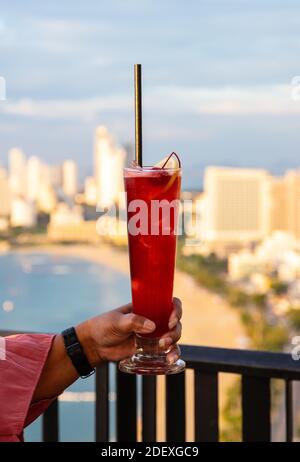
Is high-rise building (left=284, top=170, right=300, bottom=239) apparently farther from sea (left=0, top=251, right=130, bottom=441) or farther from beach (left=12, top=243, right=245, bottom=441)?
sea (left=0, top=251, right=130, bottom=441)

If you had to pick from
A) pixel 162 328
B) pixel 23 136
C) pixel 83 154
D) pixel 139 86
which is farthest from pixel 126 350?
pixel 83 154

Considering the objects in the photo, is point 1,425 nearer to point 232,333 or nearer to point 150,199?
point 150,199

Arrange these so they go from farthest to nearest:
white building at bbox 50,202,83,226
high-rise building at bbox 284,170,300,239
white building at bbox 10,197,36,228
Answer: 1. high-rise building at bbox 284,170,300,239
2. white building at bbox 10,197,36,228
3. white building at bbox 50,202,83,226

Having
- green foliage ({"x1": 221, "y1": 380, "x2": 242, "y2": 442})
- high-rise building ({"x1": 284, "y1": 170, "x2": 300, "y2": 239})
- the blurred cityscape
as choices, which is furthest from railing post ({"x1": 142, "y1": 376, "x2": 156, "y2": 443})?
high-rise building ({"x1": 284, "y1": 170, "x2": 300, "y2": 239})

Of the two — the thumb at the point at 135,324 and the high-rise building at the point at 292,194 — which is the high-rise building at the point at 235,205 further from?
the thumb at the point at 135,324

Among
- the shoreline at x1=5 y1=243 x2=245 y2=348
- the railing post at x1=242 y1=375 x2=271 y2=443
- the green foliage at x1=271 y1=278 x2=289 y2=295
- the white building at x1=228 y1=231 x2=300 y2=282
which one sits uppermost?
the railing post at x1=242 y1=375 x2=271 y2=443

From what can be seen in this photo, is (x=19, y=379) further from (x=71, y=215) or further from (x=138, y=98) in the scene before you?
(x=71, y=215)
